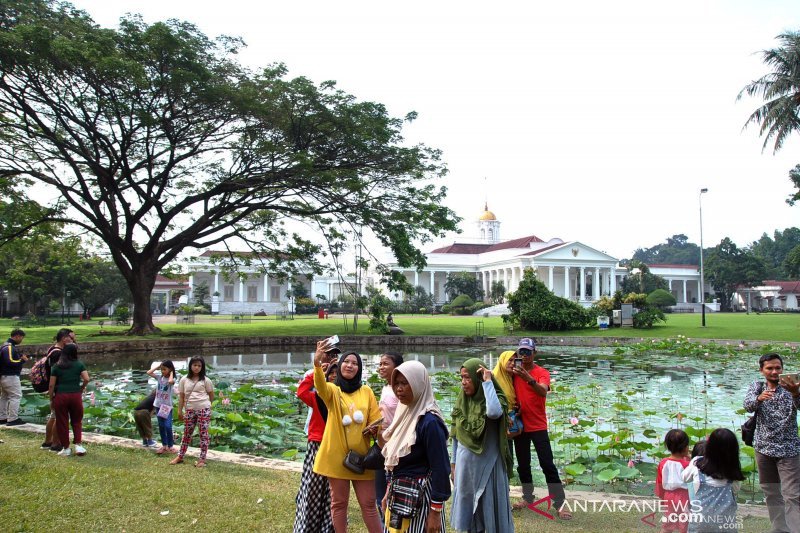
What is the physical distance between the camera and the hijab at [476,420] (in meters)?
3.70

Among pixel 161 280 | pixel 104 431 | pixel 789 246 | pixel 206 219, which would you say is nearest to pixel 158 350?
pixel 206 219

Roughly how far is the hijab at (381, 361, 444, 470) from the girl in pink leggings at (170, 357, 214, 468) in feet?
10.8

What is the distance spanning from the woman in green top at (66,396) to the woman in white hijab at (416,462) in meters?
4.32

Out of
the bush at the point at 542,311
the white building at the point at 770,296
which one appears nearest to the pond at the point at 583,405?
the bush at the point at 542,311

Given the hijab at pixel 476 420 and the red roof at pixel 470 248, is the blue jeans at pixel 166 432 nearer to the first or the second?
the hijab at pixel 476 420

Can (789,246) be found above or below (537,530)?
above

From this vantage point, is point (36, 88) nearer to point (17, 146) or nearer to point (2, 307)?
point (17, 146)

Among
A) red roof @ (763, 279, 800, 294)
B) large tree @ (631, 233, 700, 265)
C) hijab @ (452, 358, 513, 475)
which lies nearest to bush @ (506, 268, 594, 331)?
hijab @ (452, 358, 513, 475)

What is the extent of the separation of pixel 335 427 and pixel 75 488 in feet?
9.54

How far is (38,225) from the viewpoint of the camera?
75.9ft

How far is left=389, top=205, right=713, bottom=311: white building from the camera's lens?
66.1 metres

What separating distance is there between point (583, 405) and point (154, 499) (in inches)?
271

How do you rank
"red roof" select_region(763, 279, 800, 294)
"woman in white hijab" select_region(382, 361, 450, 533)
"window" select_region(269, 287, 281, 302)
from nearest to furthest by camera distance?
"woman in white hijab" select_region(382, 361, 450, 533), "red roof" select_region(763, 279, 800, 294), "window" select_region(269, 287, 281, 302)

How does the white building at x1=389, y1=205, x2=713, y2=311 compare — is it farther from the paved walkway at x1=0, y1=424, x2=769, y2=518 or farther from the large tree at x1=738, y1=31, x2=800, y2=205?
the paved walkway at x1=0, y1=424, x2=769, y2=518
